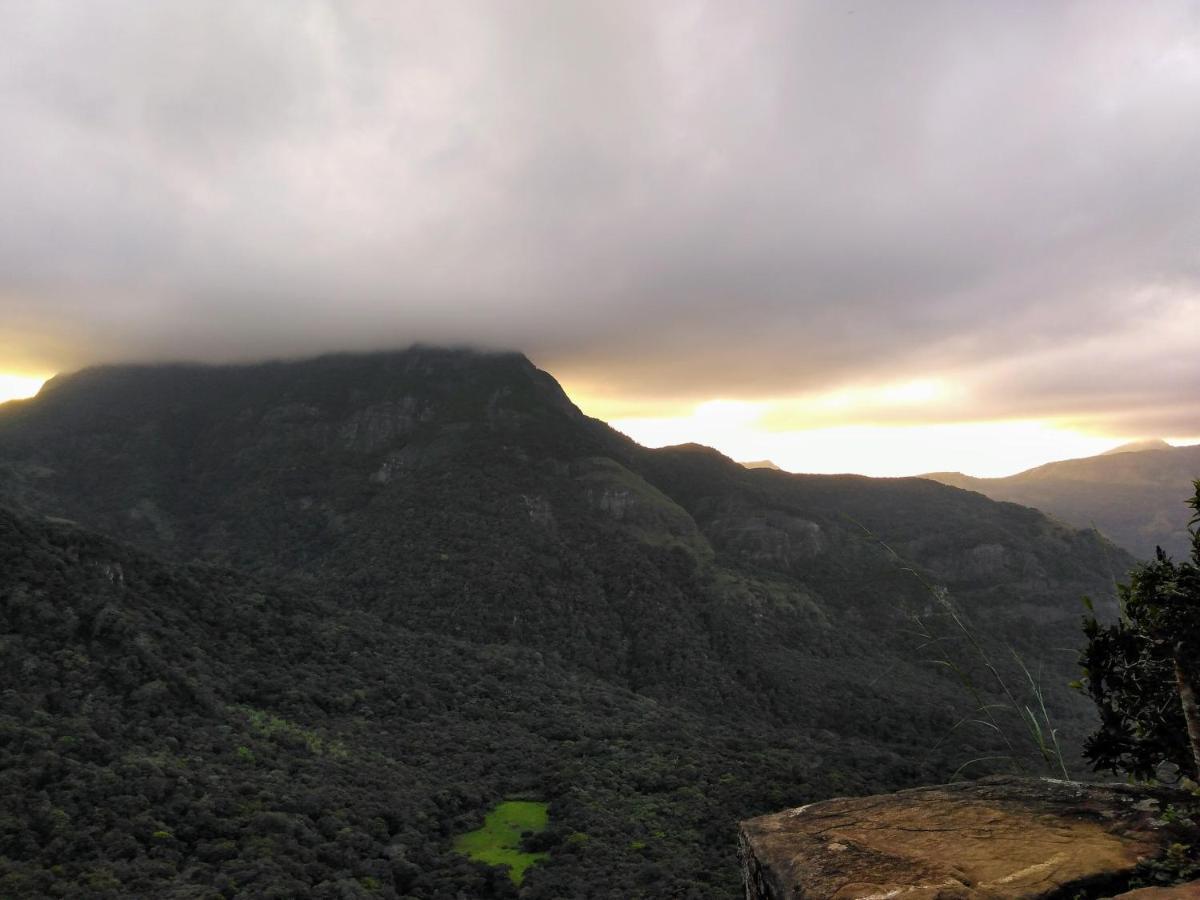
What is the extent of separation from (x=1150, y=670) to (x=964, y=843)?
154 inches

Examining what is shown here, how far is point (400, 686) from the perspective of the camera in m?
103

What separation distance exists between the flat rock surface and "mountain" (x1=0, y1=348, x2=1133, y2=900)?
154cm

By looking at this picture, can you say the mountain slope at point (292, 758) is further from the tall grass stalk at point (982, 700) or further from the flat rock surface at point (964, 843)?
the tall grass stalk at point (982, 700)

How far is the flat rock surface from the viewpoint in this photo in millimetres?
8180

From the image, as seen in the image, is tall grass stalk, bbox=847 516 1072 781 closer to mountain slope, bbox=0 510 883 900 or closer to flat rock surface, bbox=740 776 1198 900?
flat rock surface, bbox=740 776 1198 900

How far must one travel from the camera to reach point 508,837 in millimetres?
70438

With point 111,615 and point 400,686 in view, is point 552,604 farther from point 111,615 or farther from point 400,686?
point 111,615

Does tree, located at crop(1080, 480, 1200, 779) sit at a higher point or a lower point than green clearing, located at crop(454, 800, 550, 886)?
higher

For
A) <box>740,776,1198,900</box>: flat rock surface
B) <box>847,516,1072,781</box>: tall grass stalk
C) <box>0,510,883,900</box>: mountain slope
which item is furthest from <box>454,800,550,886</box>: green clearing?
<box>847,516,1072,781</box>: tall grass stalk

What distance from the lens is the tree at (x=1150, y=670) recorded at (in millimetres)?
8742

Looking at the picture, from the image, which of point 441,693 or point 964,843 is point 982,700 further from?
Result: point 441,693

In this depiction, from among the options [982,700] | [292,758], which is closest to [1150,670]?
[982,700]

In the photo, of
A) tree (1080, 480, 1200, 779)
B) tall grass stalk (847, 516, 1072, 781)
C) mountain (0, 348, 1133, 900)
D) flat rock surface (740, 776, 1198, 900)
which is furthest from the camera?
A: mountain (0, 348, 1133, 900)

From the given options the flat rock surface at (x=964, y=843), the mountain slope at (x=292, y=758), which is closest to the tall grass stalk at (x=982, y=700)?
the flat rock surface at (x=964, y=843)
